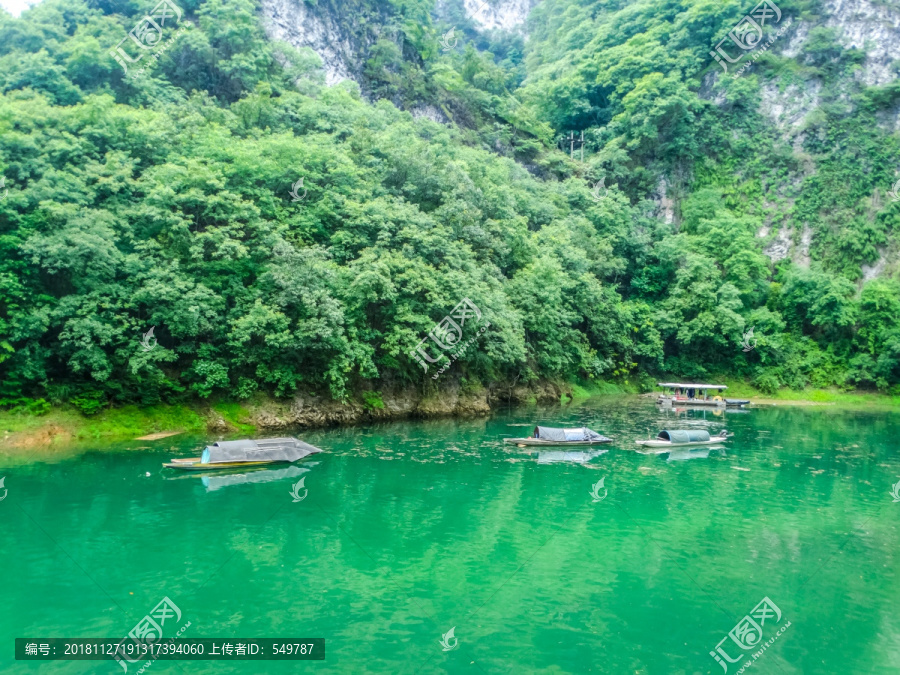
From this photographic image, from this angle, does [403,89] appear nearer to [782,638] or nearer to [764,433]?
[764,433]

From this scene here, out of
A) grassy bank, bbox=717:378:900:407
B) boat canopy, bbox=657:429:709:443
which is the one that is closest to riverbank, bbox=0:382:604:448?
boat canopy, bbox=657:429:709:443

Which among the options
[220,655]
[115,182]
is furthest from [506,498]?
[115,182]

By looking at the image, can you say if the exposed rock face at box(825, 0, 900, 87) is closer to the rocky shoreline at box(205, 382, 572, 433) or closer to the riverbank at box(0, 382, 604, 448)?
the rocky shoreline at box(205, 382, 572, 433)

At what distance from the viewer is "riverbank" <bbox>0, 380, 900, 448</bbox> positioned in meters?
21.3

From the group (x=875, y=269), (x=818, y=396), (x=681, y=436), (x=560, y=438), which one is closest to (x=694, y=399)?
(x=818, y=396)

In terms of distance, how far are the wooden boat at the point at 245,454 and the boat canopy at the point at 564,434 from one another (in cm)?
859

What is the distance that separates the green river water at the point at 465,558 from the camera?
30.6ft

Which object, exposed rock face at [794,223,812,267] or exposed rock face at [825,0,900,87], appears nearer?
exposed rock face at [794,223,812,267]

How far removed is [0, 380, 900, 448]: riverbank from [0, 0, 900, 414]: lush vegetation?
0.65 m

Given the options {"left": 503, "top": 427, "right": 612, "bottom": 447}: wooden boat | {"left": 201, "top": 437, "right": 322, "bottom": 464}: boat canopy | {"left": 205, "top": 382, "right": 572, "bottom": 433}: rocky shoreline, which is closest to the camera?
{"left": 201, "top": 437, "right": 322, "bottom": 464}: boat canopy

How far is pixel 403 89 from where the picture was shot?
49875mm

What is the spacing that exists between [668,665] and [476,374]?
933 inches

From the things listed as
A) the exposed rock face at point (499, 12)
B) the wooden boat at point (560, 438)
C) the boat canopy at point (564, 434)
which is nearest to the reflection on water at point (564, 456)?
the wooden boat at point (560, 438)

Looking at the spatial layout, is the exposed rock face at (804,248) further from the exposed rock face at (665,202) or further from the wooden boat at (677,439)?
the wooden boat at (677,439)
